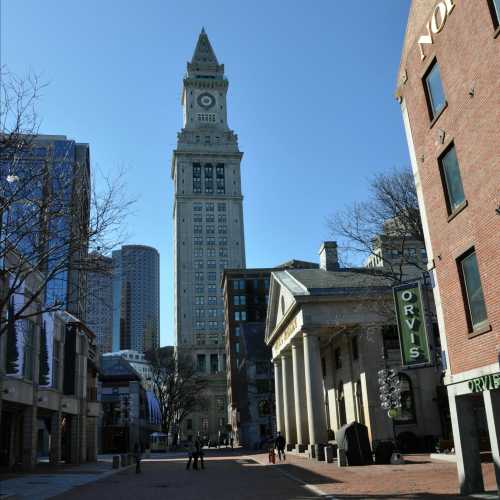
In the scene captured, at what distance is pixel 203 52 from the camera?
614ft

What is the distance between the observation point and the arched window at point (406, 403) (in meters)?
35.0

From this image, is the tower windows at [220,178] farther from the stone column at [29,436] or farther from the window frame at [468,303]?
the window frame at [468,303]

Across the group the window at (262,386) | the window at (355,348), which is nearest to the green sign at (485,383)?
the window at (355,348)

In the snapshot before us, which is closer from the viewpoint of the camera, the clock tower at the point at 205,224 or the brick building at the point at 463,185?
the brick building at the point at 463,185

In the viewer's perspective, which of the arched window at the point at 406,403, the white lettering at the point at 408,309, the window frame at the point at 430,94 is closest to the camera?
the window frame at the point at 430,94

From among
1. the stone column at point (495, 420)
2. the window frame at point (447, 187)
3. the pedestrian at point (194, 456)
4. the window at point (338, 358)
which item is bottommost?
the pedestrian at point (194, 456)

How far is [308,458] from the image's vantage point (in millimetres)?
33344

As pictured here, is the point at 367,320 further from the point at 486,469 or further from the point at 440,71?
the point at 440,71

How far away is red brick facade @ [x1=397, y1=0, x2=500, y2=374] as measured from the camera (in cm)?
1279

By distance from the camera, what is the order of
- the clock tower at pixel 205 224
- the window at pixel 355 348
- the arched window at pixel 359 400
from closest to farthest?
1. the arched window at pixel 359 400
2. the window at pixel 355 348
3. the clock tower at pixel 205 224

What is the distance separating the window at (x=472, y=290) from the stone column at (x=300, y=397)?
81.6ft

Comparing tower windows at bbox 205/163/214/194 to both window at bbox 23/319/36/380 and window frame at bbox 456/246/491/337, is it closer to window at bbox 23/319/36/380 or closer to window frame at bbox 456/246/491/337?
window at bbox 23/319/36/380

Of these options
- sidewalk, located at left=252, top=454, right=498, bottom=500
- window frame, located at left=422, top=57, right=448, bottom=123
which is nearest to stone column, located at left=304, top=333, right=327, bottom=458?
sidewalk, located at left=252, top=454, right=498, bottom=500

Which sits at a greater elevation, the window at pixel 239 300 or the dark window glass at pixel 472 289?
the window at pixel 239 300
